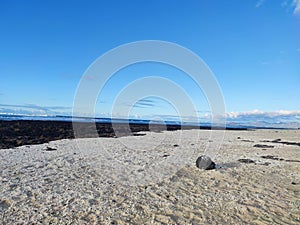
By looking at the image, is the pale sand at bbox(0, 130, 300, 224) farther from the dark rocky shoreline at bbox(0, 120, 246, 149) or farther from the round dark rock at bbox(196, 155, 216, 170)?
the dark rocky shoreline at bbox(0, 120, 246, 149)

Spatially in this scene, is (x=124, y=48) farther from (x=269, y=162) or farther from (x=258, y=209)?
(x=258, y=209)

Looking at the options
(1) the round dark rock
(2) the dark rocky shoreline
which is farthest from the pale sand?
(2) the dark rocky shoreline

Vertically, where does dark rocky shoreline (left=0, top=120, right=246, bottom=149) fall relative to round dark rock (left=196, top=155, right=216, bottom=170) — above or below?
above

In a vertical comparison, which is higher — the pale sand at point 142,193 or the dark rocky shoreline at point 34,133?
the dark rocky shoreline at point 34,133

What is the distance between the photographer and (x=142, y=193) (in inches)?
279

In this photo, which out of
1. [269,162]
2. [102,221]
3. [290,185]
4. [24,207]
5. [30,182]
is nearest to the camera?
[102,221]

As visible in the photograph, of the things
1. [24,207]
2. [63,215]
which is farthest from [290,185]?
[24,207]

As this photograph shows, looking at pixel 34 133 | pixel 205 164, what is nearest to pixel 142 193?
pixel 205 164

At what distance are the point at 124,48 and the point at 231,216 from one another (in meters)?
11.1

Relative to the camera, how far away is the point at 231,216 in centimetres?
574

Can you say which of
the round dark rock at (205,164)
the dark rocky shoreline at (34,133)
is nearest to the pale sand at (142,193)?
the round dark rock at (205,164)

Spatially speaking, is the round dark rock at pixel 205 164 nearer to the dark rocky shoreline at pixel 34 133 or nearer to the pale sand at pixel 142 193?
the pale sand at pixel 142 193

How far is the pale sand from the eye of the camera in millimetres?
5527

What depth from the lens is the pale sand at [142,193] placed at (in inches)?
218
